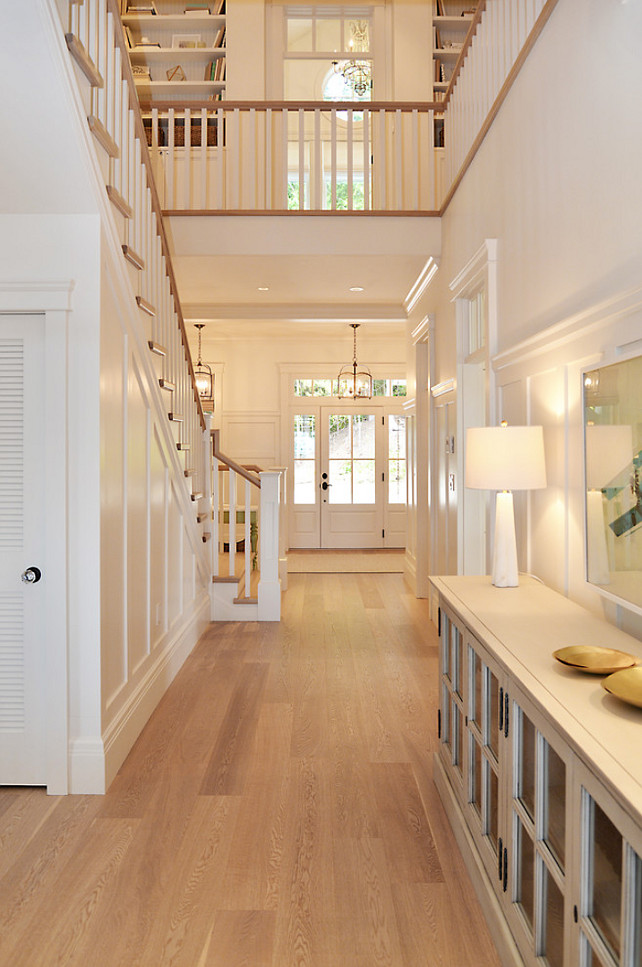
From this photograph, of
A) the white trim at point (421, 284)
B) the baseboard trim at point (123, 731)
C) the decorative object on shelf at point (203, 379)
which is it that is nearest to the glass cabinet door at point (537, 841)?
the baseboard trim at point (123, 731)

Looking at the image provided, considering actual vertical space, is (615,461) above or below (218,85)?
below

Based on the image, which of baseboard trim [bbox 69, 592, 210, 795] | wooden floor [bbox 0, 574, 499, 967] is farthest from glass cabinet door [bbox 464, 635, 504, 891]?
baseboard trim [bbox 69, 592, 210, 795]

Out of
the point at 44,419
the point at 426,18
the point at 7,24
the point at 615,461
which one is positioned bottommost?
the point at 615,461

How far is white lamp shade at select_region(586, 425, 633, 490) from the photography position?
2.01m

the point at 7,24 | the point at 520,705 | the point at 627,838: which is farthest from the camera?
the point at 7,24

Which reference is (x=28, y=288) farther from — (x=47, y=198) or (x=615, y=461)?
(x=615, y=461)

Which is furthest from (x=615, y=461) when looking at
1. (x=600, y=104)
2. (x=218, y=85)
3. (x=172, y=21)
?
(x=172, y=21)

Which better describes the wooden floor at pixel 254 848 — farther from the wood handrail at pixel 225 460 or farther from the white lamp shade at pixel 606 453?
the wood handrail at pixel 225 460

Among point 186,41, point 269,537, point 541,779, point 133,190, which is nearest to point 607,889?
point 541,779

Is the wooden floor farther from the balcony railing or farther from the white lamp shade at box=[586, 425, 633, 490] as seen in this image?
the balcony railing

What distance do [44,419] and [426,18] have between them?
624 cm

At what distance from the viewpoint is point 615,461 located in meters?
2.08

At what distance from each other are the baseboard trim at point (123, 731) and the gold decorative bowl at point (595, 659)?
1974 millimetres

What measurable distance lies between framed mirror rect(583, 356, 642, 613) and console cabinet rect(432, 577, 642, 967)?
6.7 inches
